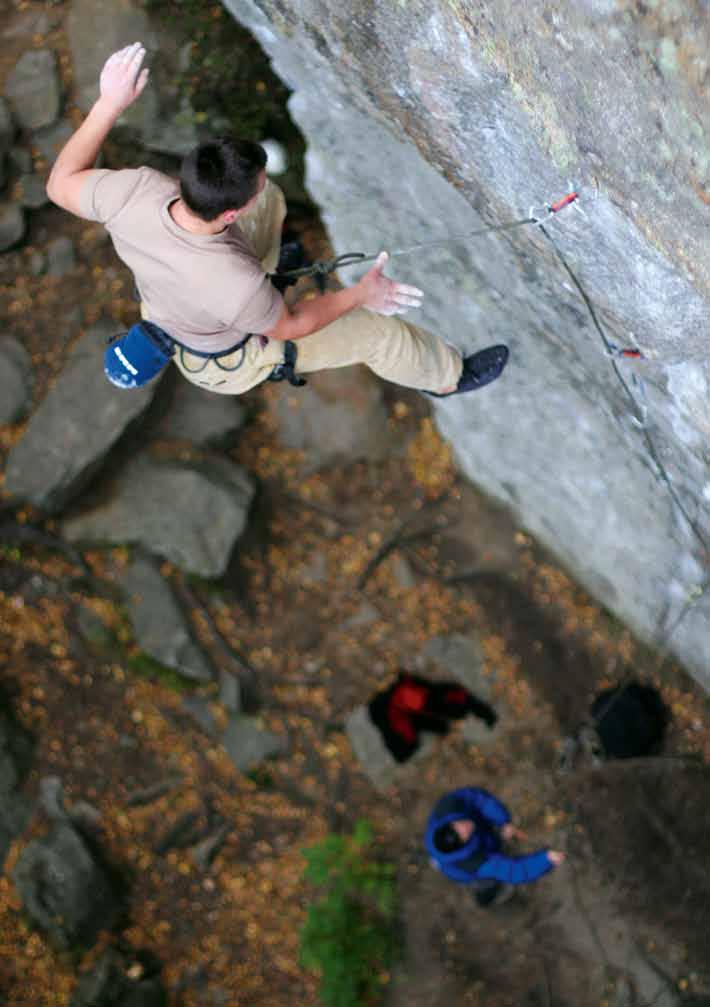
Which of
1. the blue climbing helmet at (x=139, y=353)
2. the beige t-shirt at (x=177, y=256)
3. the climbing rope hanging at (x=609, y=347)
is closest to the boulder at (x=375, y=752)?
the climbing rope hanging at (x=609, y=347)

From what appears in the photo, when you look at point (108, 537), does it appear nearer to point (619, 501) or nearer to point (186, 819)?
point (186, 819)

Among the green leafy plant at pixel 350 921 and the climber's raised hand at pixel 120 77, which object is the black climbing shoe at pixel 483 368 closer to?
the climber's raised hand at pixel 120 77

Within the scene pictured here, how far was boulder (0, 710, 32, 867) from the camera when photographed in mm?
6430

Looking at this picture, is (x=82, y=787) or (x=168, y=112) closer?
(x=168, y=112)

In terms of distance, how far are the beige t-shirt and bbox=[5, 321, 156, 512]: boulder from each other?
2.79 meters

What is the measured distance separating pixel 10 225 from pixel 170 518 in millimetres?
2101

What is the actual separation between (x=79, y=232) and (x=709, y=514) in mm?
4417

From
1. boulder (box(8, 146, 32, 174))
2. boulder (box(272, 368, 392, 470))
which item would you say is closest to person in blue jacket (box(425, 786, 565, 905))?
boulder (box(272, 368, 392, 470))

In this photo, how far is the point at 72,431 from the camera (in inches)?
244

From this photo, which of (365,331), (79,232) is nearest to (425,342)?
(365,331)

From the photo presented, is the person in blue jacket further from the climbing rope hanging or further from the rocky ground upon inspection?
→ the climbing rope hanging

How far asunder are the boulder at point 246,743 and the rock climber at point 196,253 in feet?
10.5

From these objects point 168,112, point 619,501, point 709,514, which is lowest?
point 168,112

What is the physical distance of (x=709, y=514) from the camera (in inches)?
152
